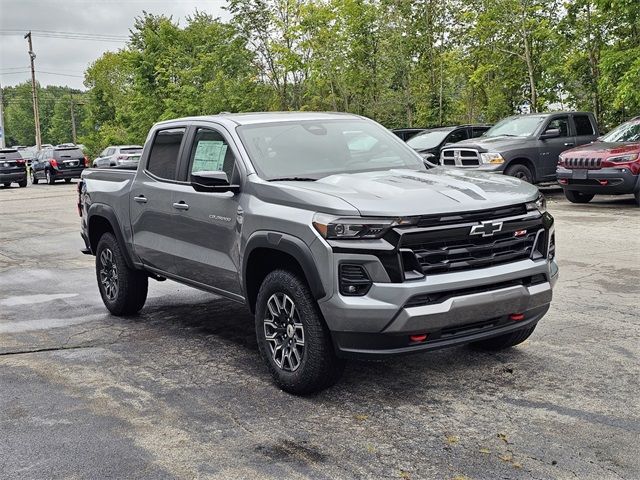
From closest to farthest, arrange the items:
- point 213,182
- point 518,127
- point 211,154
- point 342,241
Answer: point 342,241 → point 213,182 → point 211,154 → point 518,127

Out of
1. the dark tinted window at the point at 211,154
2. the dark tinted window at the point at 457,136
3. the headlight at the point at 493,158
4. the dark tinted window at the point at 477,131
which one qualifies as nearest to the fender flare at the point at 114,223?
the dark tinted window at the point at 211,154

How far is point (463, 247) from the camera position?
14.8 feet

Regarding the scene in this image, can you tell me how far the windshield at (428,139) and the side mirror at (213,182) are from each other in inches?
567

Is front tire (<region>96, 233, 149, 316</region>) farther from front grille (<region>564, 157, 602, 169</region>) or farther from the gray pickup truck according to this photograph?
front grille (<region>564, 157, 602, 169</region>)

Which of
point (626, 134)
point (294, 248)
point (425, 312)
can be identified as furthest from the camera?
point (626, 134)

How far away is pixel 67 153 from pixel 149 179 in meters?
30.8

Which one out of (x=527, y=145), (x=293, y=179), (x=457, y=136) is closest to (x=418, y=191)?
(x=293, y=179)

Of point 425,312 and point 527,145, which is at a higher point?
point 527,145

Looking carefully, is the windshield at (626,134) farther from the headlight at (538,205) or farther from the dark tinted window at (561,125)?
the headlight at (538,205)

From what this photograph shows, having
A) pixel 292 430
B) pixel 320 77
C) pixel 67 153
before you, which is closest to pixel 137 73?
pixel 67 153

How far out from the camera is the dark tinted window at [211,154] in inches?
223

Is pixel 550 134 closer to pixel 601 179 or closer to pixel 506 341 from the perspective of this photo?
pixel 601 179

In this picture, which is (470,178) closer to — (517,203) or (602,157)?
(517,203)

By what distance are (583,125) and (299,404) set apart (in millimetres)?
15440
